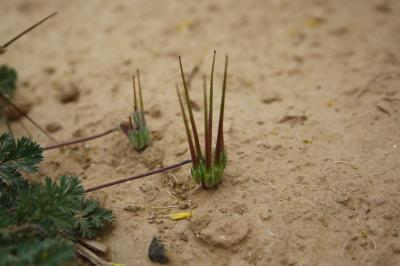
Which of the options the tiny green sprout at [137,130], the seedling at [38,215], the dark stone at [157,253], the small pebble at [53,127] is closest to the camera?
the seedling at [38,215]

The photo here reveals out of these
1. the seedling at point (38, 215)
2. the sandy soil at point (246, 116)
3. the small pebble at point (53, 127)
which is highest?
the seedling at point (38, 215)

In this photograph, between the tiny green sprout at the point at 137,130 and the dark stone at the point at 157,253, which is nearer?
the dark stone at the point at 157,253

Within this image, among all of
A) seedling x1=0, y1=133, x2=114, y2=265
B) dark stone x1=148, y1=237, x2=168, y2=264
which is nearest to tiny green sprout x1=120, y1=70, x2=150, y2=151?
seedling x1=0, y1=133, x2=114, y2=265

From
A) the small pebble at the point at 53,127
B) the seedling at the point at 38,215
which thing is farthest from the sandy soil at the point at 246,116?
the seedling at the point at 38,215

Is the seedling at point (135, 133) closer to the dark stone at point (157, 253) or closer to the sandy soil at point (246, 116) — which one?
the sandy soil at point (246, 116)

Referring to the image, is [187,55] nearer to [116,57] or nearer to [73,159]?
[116,57]
